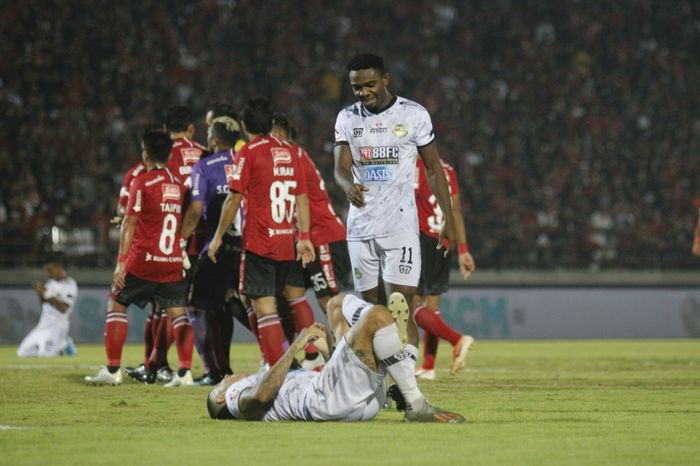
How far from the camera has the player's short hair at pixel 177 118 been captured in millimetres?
12250

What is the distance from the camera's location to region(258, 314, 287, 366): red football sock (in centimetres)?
1013

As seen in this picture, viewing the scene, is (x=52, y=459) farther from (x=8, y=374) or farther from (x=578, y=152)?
(x=578, y=152)

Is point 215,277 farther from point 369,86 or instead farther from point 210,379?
point 369,86

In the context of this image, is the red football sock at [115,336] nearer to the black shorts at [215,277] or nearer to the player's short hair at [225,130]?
the black shorts at [215,277]

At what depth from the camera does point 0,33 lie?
2547 cm

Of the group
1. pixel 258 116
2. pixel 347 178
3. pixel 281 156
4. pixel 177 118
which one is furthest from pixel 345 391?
pixel 177 118

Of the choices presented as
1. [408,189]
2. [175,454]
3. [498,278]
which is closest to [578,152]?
[498,278]

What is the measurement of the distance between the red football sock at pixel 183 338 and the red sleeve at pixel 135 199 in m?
1.12

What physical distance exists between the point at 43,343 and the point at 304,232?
30.3ft

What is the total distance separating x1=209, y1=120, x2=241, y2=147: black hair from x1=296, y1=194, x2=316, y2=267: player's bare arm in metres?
1.53

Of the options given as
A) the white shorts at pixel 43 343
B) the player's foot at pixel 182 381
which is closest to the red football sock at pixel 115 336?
the player's foot at pixel 182 381

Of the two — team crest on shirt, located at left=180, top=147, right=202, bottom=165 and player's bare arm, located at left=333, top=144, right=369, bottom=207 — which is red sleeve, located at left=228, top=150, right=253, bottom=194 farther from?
team crest on shirt, located at left=180, top=147, right=202, bottom=165

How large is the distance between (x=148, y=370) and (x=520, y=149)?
16924 mm

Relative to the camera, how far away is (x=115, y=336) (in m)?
11.4
